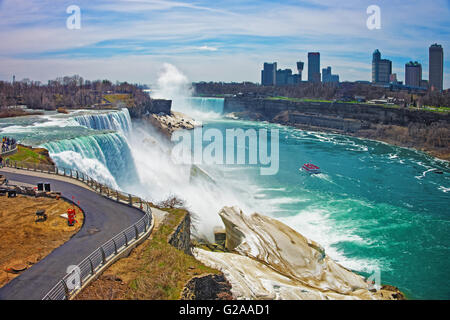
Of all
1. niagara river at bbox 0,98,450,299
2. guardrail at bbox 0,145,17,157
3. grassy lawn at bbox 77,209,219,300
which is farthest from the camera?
guardrail at bbox 0,145,17,157

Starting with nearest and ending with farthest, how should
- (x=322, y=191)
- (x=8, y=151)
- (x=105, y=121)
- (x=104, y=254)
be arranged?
(x=104, y=254)
(x=8, y=151)
(x=322, y=191)
(x=105, y=121)

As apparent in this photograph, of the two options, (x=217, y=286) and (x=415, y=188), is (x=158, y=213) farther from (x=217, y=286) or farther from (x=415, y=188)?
(x=415, y=188)

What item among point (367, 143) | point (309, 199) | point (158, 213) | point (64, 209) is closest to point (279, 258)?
point (158, 213)

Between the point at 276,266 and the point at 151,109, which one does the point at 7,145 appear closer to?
the point at 276,266

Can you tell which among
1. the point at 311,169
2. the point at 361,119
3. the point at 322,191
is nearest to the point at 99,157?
the point at 322,191

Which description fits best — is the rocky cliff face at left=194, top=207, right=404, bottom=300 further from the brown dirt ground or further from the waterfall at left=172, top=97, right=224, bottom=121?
the waterfall at left=172, top=97, right=224, bottom=121

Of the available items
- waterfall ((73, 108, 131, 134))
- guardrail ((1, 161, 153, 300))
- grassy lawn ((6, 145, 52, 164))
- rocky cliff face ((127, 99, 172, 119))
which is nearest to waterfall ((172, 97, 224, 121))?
rocky cliff face ((127, 99, 172, 119))

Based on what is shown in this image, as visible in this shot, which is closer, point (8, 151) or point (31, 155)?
point (31, 155)
